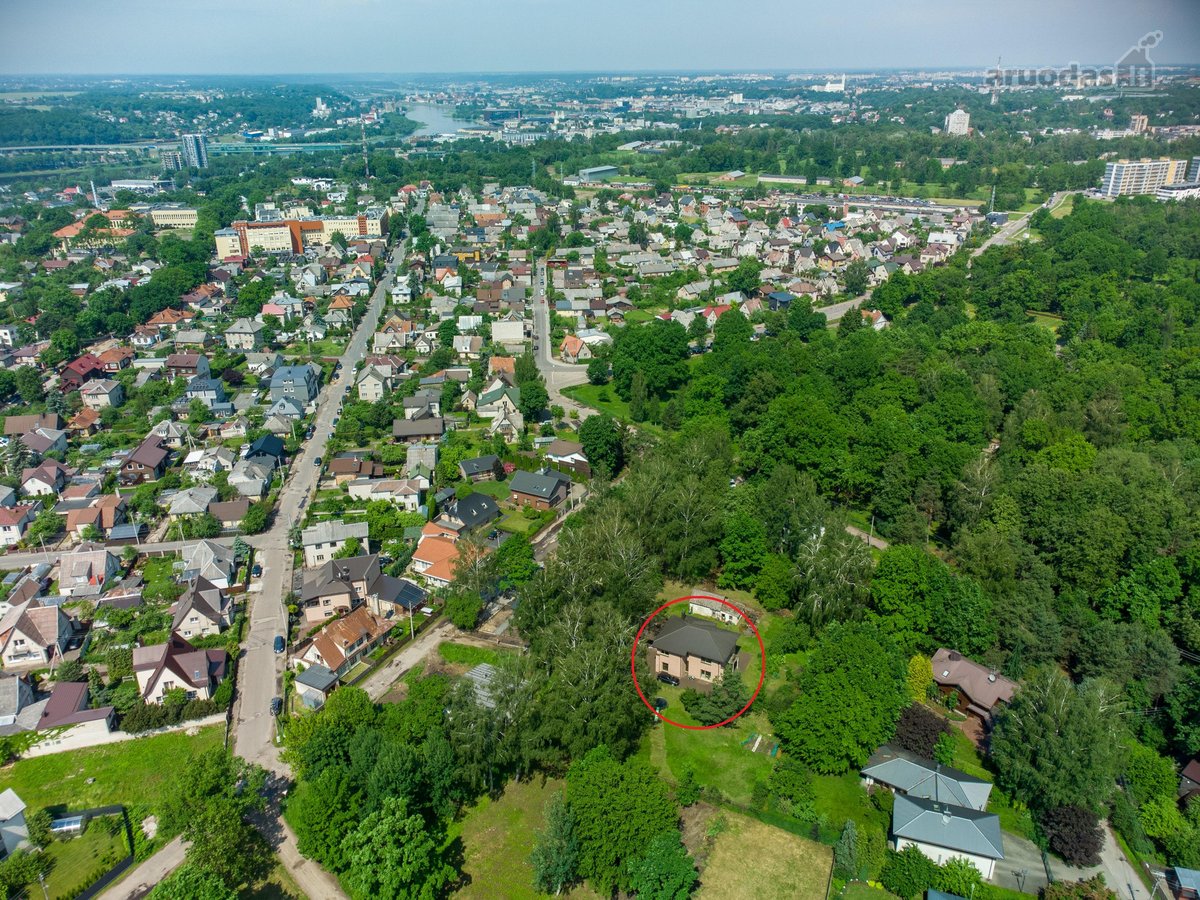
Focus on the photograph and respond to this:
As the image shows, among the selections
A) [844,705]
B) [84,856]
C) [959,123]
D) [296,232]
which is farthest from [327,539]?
[959,123]

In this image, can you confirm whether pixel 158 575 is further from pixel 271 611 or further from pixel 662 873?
pixel 662 873

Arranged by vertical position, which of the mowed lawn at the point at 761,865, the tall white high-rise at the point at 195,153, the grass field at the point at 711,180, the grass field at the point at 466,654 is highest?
the tall white high-rise at the point at 195,153

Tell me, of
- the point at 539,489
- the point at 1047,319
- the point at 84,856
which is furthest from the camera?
the point at 1047,319

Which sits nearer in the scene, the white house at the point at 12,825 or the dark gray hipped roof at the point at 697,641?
the white house at the point at 12,825

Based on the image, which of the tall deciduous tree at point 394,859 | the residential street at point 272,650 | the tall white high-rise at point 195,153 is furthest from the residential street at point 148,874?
the tall white high-rise at point 195,153

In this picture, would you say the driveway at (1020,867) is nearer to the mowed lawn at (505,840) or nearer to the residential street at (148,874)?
the mowed lawn at (505,840)

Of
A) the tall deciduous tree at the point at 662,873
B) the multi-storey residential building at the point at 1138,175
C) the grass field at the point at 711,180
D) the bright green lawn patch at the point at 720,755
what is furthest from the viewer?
the grass field at the point at 711,180

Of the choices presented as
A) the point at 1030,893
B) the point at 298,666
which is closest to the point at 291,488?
the point at 298,666
